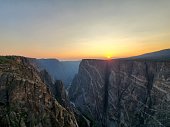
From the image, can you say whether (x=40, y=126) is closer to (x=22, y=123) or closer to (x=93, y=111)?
(x=22, y=123)

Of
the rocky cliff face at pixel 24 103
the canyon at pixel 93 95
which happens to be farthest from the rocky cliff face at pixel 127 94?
the rocky cliff face at pixel 24 103

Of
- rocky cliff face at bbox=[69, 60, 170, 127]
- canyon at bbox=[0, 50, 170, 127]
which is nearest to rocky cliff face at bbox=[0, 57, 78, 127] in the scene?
canyon at bbox=[0, 50, 170, 127]

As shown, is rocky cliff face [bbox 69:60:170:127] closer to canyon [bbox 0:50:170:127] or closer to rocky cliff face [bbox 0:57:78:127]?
canyon [bbox 0:50:170:127]

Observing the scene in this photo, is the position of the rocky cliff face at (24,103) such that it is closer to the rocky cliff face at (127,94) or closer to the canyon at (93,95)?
the canyon at (93,95)

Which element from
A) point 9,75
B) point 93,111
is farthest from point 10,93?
point 93,111

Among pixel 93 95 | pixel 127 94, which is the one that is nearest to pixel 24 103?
pixel 127 94

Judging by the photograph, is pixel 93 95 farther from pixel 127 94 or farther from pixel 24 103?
pixel 24 103
